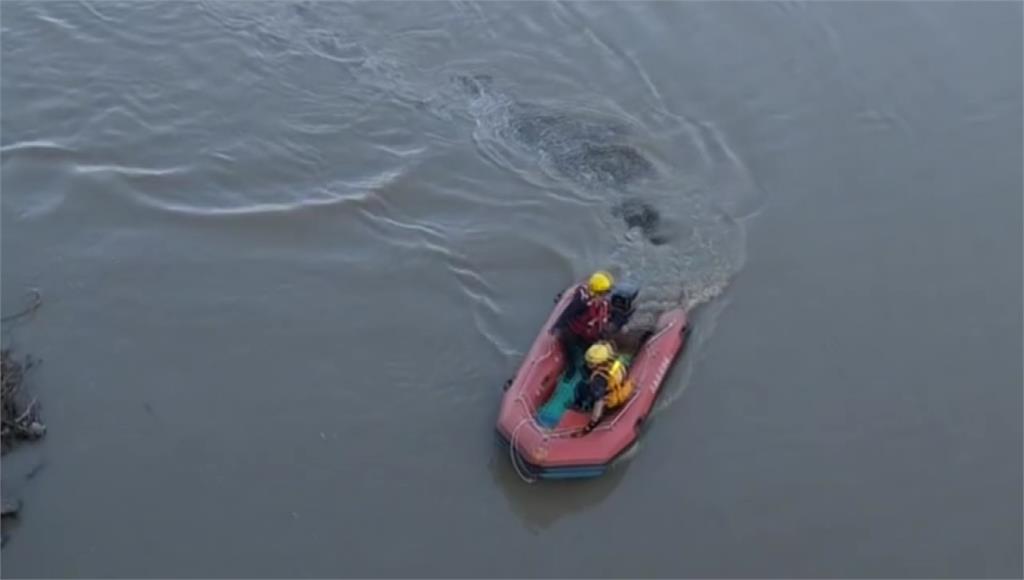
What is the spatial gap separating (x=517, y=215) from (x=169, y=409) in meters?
Result: 4.02

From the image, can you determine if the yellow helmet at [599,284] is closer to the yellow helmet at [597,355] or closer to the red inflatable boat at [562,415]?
the red inflatable boat at [562,415]

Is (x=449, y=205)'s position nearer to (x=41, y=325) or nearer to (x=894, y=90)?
(x=41, y=325)

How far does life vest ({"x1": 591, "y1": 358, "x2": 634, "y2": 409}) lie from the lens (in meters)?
10.7

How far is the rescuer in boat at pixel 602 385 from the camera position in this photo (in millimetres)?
10719

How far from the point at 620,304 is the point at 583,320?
0.67 meters

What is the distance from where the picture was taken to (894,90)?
14.7m

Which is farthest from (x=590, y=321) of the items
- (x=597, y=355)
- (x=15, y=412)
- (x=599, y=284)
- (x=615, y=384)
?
(x=15, y=412)

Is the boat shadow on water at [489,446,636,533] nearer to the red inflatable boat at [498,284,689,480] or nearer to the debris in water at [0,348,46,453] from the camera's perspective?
the red inflatable boat at [498,284,689,480]

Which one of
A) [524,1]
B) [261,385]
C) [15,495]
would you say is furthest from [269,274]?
[524,1]

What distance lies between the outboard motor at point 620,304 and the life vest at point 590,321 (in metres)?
0.39

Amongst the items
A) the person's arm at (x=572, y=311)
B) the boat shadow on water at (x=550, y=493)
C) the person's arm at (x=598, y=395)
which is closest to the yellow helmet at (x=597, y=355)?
the person's arm at (x=598, y=395)

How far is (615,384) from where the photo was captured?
35.4 ft

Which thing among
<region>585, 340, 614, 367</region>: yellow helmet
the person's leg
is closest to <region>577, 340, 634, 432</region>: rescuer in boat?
<region>585, 340, 614, 367</region>: yellow helmet

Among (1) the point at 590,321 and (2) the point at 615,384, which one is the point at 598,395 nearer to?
(2) the point at 615,384
